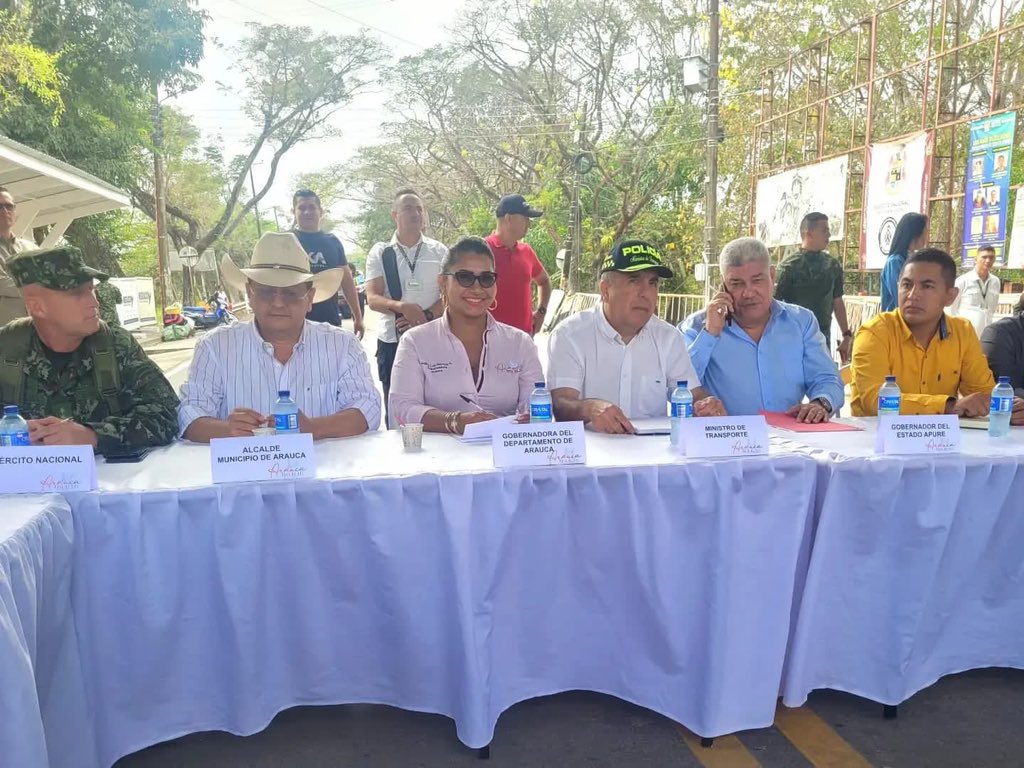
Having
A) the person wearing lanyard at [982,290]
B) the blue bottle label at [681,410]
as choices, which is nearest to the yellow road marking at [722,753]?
the blue bottle label at [681,410]

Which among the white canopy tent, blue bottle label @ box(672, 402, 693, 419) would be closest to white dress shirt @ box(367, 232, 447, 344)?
blue bottle label @ box(672, 402, 693, 419)

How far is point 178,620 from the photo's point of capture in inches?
79.7

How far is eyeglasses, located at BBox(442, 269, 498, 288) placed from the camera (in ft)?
9.37

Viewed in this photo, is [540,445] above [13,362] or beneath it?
beneath

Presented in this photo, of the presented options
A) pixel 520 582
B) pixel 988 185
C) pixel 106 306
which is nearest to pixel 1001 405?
pixel 520 582

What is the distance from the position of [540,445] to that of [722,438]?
537mm

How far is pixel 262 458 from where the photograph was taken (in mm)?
2025

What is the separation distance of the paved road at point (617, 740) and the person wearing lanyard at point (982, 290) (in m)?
6.42

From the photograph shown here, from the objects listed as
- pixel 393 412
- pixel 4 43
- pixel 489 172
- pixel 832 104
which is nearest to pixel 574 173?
pixel 489 172

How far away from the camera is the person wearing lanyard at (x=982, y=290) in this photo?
7582mm

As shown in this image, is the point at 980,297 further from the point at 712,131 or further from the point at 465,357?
the point at 465,357

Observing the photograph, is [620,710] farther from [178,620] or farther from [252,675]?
[178,620]

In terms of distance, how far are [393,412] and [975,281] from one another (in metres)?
7.13

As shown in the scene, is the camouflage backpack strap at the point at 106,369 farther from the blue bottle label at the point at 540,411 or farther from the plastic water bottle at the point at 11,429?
the blue bottle label at the point at 540,411
